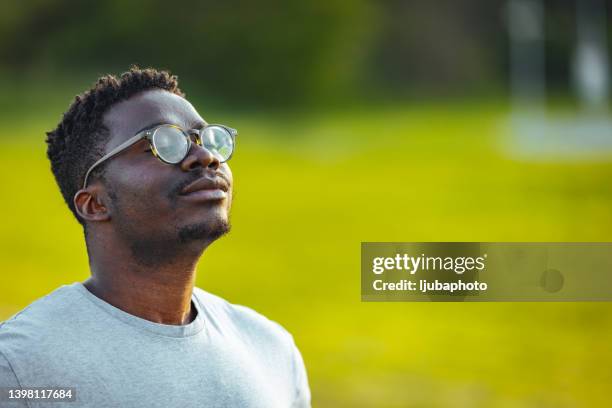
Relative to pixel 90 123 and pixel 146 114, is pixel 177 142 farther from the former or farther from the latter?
pixel 90 123

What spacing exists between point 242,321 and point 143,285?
293mm

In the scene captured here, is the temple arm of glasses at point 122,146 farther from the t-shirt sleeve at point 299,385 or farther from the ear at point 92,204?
the t-shirt sleeve at point 299,385

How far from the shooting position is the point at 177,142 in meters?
2.18

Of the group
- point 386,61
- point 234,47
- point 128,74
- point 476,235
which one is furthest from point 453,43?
point 128,74

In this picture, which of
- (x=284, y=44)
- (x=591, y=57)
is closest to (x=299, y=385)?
(x=284, y=44)

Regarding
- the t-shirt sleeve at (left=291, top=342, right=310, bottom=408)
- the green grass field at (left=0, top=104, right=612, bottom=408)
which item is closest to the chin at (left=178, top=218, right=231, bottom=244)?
the t-shirt sleeve at (left=291, top=342, right=310, bottom=408)

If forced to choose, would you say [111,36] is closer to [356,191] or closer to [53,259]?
[356,191]

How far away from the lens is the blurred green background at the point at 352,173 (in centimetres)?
1069

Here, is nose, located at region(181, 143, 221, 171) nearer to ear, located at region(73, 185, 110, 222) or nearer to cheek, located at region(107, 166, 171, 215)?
cheek, located at region(107, 166, 171, 215)

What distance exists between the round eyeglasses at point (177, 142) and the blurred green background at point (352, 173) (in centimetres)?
584

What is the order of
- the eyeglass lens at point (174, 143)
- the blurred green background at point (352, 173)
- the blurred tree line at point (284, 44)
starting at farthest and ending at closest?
1. the blurred tree line at point (284, 44)
2. the blurred green background at point (352, 173)
3. the eyeglass lens at point (174, 143)

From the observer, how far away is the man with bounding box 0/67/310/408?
6.75 ft

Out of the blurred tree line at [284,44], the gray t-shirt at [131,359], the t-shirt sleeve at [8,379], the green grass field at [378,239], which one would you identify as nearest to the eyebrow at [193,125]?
the gray t-shirt at [131,359]

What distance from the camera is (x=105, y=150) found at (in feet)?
7.38
